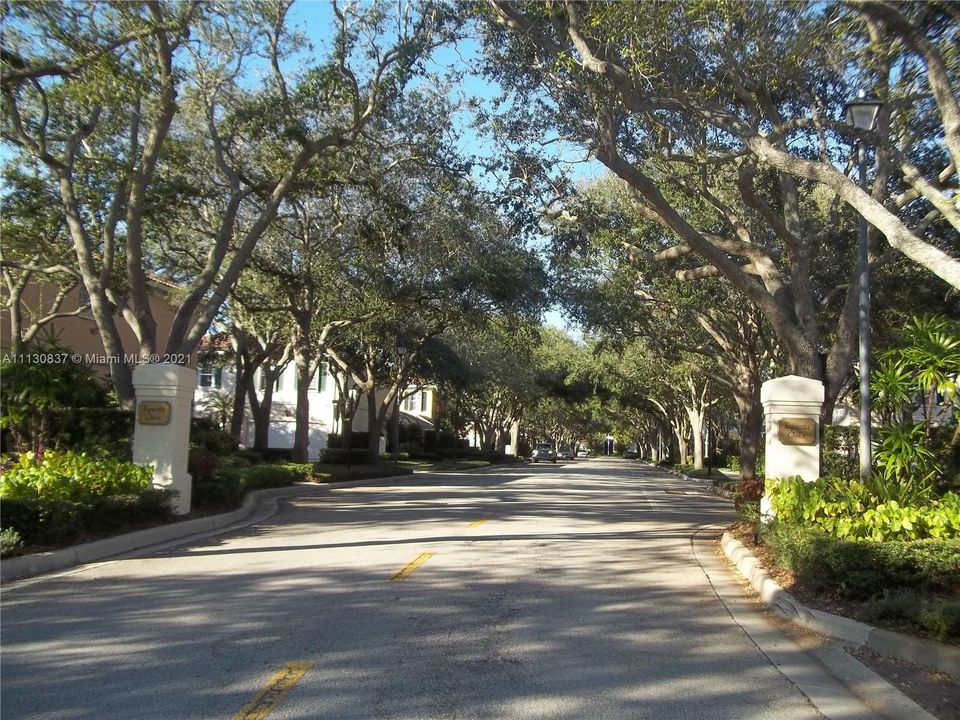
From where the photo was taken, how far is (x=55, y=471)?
11906 mm

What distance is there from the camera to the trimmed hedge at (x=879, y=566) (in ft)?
26.4

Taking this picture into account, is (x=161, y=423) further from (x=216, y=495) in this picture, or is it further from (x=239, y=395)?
(x=239, y=395)

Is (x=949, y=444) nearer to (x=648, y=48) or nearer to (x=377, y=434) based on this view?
(x=648, y=48)

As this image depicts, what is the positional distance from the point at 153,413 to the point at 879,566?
11.2 meters

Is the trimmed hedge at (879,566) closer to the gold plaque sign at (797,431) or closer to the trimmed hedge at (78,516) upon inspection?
the gold plaque sign at (797,431)

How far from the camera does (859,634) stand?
7.41m

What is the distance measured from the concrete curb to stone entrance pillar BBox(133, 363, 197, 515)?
9448mm

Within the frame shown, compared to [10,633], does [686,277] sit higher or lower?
higher

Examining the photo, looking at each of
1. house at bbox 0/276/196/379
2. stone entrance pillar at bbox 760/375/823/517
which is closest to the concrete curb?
stone entrance pillar at bbox 760/375/823/517

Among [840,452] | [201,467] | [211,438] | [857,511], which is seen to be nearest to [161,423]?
[201,467]

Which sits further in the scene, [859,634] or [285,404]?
[285,404]

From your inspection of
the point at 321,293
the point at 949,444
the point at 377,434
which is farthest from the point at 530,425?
the point at 949,444

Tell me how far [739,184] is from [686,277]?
3.15 metres

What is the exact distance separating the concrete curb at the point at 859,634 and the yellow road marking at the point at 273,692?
464 cm
